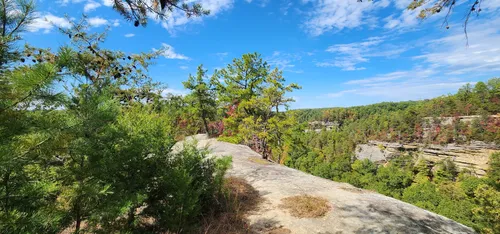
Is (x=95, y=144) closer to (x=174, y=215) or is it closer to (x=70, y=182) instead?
(x=70, y=182)

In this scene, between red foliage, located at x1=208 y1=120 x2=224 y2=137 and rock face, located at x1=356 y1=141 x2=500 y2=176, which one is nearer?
red foliage, located at x1=208 y1=120 x2=224 y2=137

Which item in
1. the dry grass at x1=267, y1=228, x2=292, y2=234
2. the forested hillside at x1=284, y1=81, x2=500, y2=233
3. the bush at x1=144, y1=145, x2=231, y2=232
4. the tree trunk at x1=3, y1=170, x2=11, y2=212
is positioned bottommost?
the forested hillside at x1=284, y1=81, x2=500, y2=233

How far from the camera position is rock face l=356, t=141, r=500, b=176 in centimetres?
5944

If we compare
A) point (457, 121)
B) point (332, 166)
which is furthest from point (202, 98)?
point (457, 121)

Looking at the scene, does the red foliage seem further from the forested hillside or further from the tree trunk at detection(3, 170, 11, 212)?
the forested hillside

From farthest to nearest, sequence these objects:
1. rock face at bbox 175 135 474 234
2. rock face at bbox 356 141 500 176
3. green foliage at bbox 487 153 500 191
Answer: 1. rock face at bbox 356 141 500 176
2. green foliage at bbox 487 153 500 191
3. rock face at bbox 175 135 474 234

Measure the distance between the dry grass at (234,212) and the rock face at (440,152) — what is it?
6873 cm

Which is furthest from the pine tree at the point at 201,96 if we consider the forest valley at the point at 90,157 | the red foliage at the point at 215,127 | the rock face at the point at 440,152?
the rock face at the point at 440,152

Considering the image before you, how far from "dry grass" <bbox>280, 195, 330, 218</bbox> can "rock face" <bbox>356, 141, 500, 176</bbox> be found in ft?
223

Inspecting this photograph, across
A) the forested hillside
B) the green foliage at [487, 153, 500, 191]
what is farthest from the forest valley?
the green foliage at [487, 153, 500, 191]

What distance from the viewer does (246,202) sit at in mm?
5223

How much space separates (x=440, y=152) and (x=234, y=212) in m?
87.8

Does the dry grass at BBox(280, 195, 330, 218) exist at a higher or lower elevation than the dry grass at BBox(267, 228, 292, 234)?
higher

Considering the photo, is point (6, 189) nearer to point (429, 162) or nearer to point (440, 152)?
point (429, 162)
